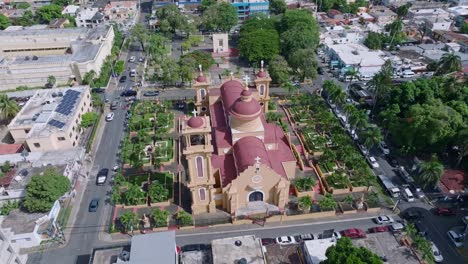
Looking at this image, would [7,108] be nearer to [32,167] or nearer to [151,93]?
[32,167]

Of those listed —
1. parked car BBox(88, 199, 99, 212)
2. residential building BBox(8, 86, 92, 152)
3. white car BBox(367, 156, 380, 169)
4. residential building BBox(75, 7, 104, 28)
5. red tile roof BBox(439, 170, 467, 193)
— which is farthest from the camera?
residential building BBox(75, 7, 104, 28)

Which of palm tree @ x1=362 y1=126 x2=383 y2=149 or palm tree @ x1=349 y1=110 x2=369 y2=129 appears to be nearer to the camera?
palm tree @ x1=362 y1=126 x2=383 y2=149

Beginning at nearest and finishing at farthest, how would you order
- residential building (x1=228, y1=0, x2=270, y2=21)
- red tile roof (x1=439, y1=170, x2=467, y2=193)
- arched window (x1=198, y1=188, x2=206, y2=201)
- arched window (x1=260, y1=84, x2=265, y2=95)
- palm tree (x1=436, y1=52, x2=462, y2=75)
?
arched window (x1=198, y1=188, x2=206, y2=201) < red tile roof (x1=439, y1=170, x2=467, y2=193) < arched window (x1=260, y1=84, x2=265, y2=95) < palm tree (x1=436, y1=52, x2=462, y2=75) < residential building (x1=228, y1=0, x2=270, y2=21)

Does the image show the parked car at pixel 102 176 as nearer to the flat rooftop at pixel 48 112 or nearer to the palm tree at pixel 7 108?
the flat rooftop at pixel 48 112

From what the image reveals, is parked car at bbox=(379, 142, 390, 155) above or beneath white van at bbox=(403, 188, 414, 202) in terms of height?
above

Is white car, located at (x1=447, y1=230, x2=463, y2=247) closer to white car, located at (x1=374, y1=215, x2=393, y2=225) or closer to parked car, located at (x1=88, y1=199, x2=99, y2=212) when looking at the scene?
white car, located at (x1=374, y1=215, x2=393, y2=225)

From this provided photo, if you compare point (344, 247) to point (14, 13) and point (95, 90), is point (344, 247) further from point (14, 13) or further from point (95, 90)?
point (14, 13)

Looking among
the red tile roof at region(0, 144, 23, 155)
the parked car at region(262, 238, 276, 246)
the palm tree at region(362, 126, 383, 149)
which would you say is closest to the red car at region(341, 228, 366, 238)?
the parked car at region(262, 238, 276, 246)

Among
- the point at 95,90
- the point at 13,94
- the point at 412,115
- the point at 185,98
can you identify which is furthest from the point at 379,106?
the point at 13,94
